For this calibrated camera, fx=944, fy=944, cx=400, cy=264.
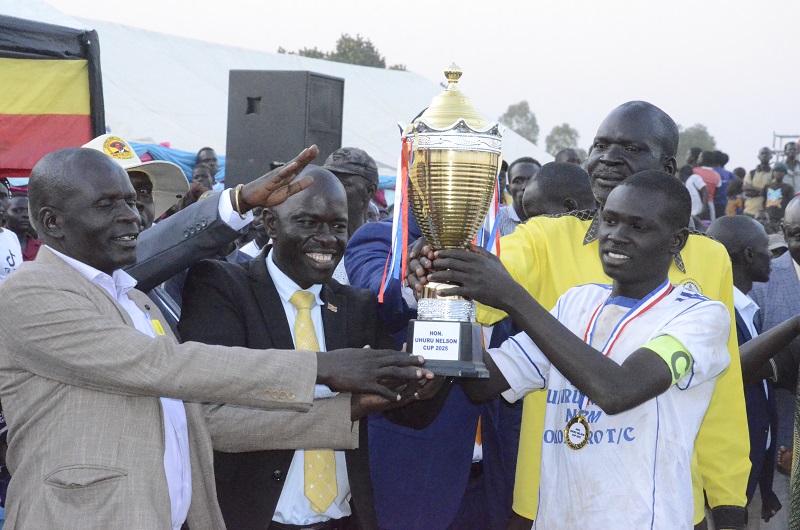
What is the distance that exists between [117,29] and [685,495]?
20.6 meters

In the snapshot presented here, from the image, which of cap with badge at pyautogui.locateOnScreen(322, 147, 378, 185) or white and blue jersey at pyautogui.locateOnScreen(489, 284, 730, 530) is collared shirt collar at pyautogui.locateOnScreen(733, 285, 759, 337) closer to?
white and blue jersey at pyautogui.locateOnScreen(489, 284, 730, 530)

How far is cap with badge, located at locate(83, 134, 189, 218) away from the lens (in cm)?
411

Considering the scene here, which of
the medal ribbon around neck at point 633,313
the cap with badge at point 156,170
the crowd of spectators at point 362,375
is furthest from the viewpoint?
the cap with badge at point 156,170

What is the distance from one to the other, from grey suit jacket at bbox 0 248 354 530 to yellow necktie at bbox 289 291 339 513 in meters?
0.63

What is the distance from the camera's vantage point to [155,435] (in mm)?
2721

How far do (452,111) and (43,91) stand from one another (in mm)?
3440

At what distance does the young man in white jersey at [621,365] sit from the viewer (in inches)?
108

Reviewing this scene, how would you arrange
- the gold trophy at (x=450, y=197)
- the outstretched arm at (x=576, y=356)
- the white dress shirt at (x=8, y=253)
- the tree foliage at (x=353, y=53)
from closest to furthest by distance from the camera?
the outstretched arm at (x=576, y=356)
the gold trophy at (x=450, y=197)
the white dress shirt at (x=8, y=253)
the tree foliage at (x=353, y=53)

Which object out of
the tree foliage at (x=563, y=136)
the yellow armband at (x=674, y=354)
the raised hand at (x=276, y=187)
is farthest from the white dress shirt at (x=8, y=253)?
the tree foliage at (x=563, y=136)

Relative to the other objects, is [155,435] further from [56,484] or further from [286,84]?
[286,84]

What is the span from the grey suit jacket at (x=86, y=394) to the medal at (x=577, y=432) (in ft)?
3.16

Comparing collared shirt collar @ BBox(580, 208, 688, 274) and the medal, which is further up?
collared shirt collar @ BBox(580, 208, 688, 274)

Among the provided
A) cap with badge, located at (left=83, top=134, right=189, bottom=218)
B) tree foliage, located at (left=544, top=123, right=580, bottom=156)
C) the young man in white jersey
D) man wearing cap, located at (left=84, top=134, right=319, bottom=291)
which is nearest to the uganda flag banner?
cap with badge, located at (left=83, top=134, right=189, bottom=218)

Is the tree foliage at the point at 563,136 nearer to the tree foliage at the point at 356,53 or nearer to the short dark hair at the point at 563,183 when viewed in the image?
the tree foliage at the point at 356,53
